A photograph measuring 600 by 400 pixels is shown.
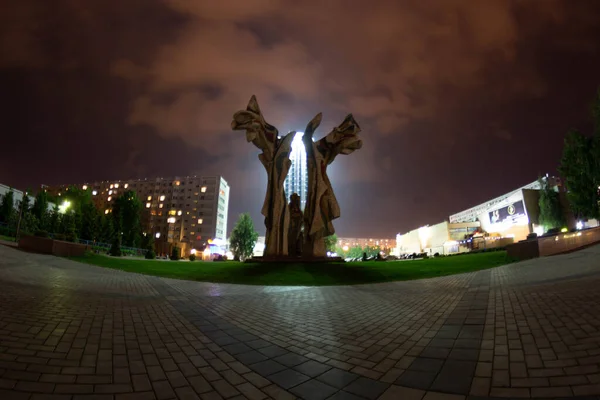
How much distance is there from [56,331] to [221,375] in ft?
10.1

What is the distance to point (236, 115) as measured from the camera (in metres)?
24.6

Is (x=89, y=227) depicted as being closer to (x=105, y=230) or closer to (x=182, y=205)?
(x=105, y=230)

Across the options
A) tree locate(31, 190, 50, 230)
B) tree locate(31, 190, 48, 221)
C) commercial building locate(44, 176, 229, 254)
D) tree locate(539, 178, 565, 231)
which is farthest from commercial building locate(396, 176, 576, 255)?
tree locate(31, 190, 48, 221)

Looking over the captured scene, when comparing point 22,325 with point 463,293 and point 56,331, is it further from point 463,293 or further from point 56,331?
point 463,293

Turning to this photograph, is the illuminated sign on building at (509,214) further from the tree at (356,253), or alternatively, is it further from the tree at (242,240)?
the tree at (356,253)

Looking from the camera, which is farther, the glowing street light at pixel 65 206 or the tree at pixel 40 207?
the glowing street light at pixel 65 206

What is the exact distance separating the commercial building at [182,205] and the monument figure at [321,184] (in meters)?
95.2

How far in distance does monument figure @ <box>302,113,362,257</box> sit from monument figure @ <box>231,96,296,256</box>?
220cm

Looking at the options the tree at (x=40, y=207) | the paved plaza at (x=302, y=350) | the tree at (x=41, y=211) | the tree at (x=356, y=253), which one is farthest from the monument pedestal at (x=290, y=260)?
the tree at (x=356, y=253)

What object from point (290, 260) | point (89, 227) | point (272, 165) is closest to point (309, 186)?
point (272, 165)

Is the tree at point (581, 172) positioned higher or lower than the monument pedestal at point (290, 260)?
higher

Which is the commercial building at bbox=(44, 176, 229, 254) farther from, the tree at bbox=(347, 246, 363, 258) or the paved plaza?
the paved plaza

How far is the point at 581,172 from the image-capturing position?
3500 cm

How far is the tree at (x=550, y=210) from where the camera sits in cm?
5766
